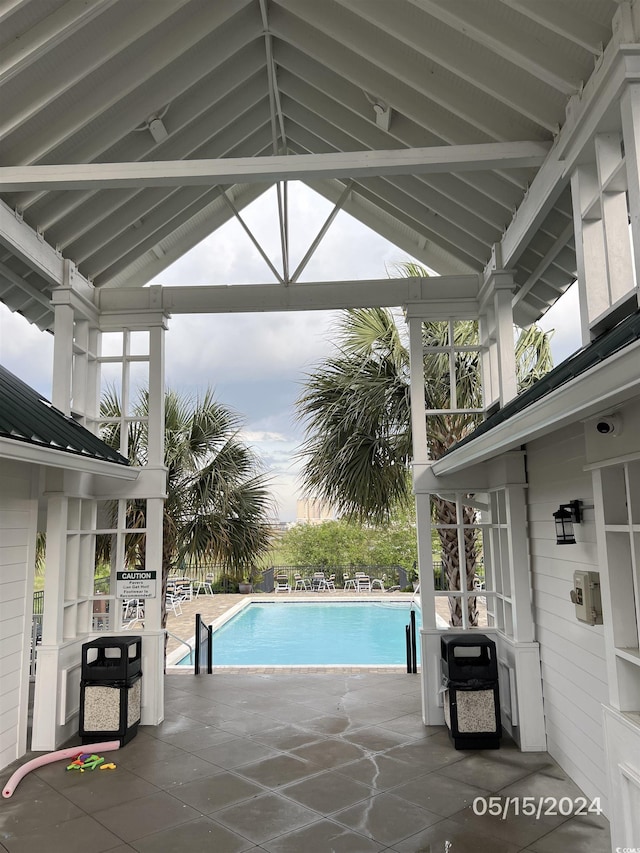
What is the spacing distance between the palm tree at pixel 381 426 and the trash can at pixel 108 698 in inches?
149

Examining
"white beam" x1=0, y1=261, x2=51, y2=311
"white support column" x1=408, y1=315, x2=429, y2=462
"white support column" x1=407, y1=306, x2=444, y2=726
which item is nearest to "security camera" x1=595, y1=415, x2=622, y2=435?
"white support column" x1=407, y1=306, x2=444, y2=726

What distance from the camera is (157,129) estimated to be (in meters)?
5.52

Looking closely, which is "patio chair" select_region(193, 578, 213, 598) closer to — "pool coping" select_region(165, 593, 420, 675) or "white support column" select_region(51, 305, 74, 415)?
"pool coping" select_region(165, 593, 420, 675)

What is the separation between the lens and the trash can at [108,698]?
5516mm

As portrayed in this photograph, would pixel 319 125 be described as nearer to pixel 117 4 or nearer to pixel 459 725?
pixel 117 4

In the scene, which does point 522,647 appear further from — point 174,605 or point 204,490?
point 174,605

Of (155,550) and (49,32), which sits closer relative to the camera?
(49,32)

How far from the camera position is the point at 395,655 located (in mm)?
12633

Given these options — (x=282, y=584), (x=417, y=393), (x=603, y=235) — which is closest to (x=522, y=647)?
(x=417, y=393)

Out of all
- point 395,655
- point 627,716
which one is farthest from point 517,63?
point 395,655

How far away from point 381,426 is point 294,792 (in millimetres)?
5072

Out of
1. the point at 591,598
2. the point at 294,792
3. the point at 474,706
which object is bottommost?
the point at 294,792

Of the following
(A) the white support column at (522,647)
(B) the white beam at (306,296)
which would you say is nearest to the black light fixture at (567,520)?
(A) the white support column at (522,647)

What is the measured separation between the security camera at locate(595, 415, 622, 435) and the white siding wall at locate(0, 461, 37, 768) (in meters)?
4.51
